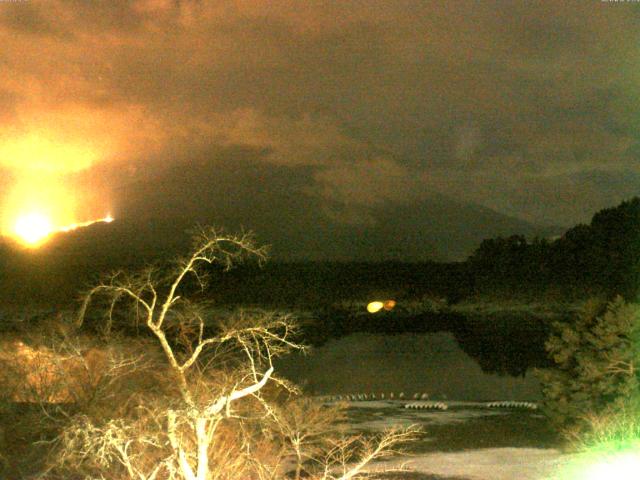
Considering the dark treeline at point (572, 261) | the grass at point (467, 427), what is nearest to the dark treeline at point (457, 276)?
the dark treeline at point (572, 261)

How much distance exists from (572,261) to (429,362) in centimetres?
6317

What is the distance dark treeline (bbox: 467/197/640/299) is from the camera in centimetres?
9562

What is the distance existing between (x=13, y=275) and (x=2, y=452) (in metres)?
102

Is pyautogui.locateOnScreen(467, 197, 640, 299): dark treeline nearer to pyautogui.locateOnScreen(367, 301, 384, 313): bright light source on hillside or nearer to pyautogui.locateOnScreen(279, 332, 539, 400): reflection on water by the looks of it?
pyautogui.locateOnScreen(367, 301, 384, 313): bright light source on hillside

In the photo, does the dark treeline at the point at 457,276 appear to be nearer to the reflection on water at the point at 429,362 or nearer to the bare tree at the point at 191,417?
the reflection on water at the point at 429,362

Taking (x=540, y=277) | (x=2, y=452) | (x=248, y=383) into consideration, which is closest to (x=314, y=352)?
(x=2, y=452)

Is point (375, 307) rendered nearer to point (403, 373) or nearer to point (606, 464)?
point (403, 373)

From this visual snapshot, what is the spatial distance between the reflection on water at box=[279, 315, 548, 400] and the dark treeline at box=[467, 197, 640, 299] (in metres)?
19.2

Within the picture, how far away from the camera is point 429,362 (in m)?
49.2

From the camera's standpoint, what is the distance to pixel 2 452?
1797 centimetres

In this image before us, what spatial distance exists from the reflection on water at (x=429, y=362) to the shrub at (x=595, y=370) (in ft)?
23.7

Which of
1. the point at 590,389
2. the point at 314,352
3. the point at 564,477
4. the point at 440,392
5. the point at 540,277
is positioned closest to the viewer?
the point at 564,477

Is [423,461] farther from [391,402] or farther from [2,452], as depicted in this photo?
[391,402]

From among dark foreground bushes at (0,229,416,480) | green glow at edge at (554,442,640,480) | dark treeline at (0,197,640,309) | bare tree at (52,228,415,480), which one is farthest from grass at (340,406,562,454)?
dark treeline at (0,197,640,309)
